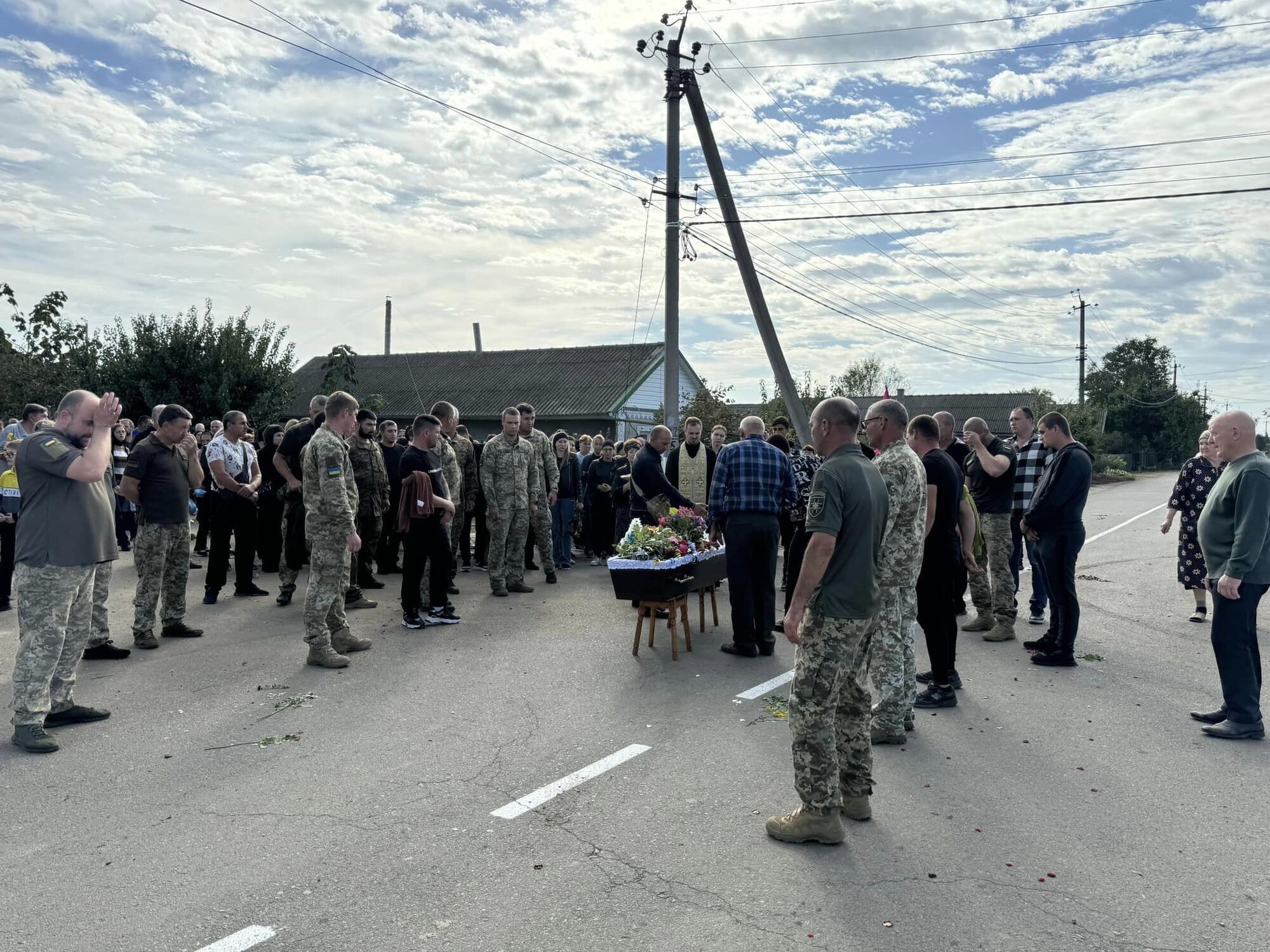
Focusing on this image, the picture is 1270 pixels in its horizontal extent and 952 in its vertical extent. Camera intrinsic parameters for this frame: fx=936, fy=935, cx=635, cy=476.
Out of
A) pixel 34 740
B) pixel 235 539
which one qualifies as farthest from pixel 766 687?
pixel 235 539

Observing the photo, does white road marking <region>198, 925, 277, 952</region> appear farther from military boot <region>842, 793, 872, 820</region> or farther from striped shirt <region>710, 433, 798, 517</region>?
striped shirt <region>710, 433, 798, 517</region>

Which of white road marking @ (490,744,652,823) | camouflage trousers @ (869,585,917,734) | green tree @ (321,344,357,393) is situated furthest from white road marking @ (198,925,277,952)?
green tree @ (321,344,357,393)

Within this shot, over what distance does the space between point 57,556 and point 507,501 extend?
5928 millimetres

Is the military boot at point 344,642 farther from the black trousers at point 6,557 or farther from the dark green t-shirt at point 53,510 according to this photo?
the black trousers at point 6,557

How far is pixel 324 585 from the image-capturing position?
7.91 meters

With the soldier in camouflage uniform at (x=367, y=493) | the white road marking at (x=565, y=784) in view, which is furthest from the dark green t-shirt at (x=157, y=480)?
the white road marking at (x=565, y=784)

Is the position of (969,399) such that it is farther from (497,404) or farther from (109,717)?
(109,717)

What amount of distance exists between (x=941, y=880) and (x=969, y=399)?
243 feet

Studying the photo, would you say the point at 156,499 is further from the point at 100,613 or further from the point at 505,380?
the point at 505,380

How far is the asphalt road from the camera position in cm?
372

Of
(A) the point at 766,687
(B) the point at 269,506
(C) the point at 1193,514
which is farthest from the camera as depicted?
(B) the point at 269,506

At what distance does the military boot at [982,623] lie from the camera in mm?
9422

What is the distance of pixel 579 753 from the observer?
5688 mm

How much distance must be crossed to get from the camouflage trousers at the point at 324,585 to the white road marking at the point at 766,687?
137 inches
